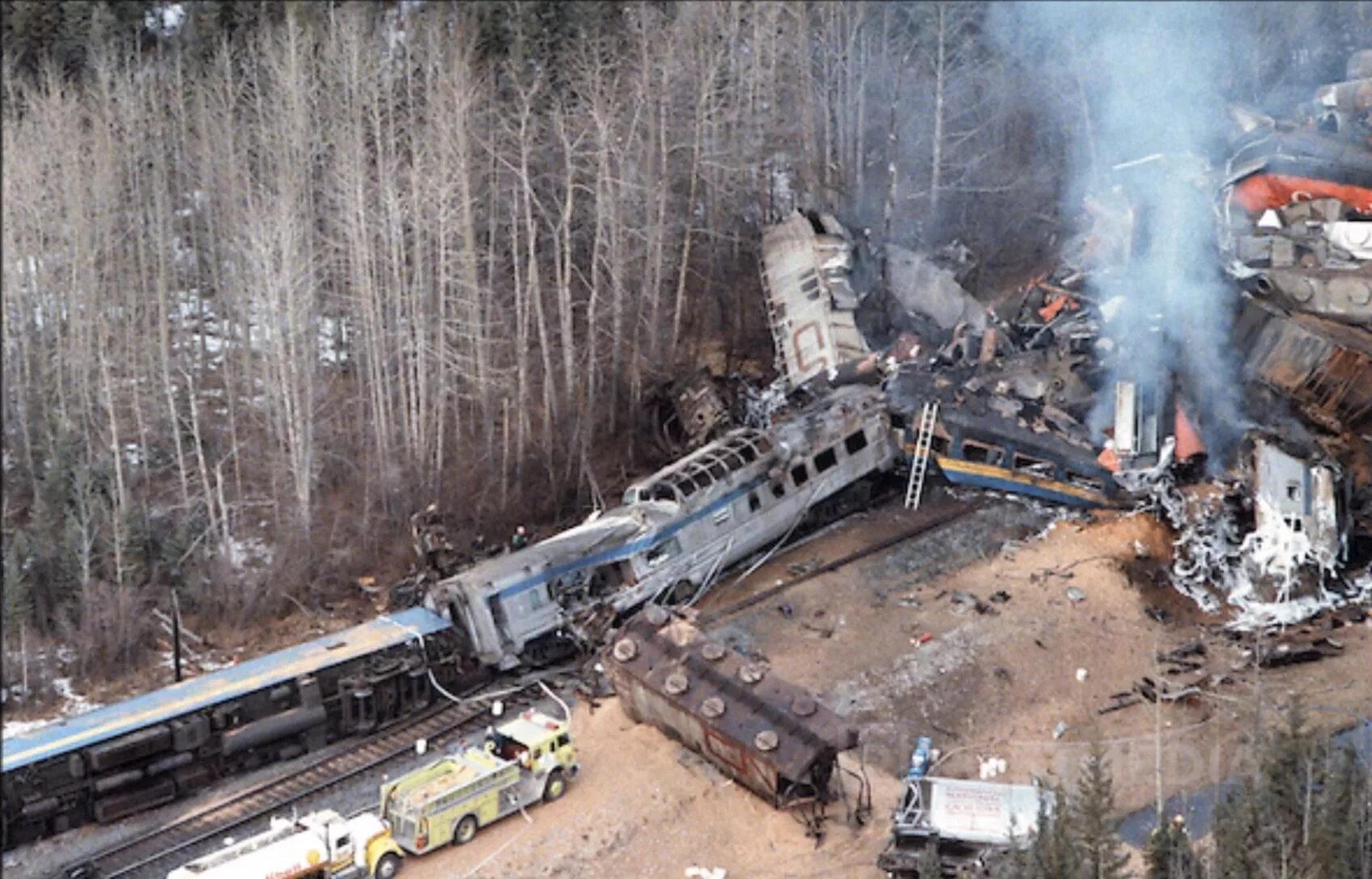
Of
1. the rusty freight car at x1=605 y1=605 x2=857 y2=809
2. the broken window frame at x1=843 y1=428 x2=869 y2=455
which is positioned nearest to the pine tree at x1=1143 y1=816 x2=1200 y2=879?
the rusty freight car at x1=605 y1=605 x2=857 y2=809

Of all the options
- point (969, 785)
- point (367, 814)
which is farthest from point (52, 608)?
point (969, 785)

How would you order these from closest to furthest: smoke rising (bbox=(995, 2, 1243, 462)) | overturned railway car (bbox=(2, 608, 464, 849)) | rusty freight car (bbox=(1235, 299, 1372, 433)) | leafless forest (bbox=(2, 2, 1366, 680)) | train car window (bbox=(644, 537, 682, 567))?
overturned railway car (bbox=(2, 608, 464, 849)), train car window (bbox=(644, 537, 682, 567)), rusty freight car (bbox=(1235, 299, 1372, 433)), leafless forest (bbox=(2, 2, 1366, 680)), smoke rising (bbox=(995, 2, 1243, 462))

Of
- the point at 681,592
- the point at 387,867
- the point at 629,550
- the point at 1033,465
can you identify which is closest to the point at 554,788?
the point at 387,867

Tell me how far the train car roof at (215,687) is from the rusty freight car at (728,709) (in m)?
3.84

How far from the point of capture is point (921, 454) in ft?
121

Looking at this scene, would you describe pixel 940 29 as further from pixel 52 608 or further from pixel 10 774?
pixel 10 774

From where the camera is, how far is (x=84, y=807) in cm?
2789

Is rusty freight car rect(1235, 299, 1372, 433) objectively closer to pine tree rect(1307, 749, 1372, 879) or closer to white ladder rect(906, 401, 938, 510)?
white ladder rect(906, 401, 938, 510)

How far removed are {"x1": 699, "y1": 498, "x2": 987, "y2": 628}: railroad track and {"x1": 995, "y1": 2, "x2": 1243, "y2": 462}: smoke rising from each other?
319 cm

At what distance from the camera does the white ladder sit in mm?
36469

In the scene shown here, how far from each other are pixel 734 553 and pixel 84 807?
1234cm

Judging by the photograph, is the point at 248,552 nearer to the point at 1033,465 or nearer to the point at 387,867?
the point at 387,867

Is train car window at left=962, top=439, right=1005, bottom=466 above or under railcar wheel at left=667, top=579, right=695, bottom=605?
above

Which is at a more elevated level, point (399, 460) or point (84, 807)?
point (399, 460)
